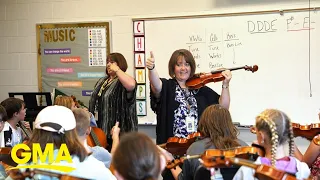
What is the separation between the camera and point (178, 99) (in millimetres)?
3008

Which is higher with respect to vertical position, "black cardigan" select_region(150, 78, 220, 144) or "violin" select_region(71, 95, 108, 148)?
"black cardigan" select_region(150, 78, 220, 144)

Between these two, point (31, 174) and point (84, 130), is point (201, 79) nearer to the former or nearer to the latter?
point (84, 130)

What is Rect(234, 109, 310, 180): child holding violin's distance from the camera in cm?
177

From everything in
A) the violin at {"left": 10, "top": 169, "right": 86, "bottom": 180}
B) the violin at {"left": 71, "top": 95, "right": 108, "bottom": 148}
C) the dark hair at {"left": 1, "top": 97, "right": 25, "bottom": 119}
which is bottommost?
the violin at {"left": 71, "top": 95, "right": 108, "bottom": 148}

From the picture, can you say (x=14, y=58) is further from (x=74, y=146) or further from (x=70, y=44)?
(x=74, y=146)

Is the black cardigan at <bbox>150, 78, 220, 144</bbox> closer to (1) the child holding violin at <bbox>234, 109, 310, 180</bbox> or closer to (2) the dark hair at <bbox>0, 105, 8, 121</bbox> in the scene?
(2) the dark hair at <bbox>0, 105, 8, 121</bbox>

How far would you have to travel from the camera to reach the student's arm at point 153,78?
293 cm

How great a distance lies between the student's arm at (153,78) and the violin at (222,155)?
39.6 inches

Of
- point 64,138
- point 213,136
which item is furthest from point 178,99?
point 64,138

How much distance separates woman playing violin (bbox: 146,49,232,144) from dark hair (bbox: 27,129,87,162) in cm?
114

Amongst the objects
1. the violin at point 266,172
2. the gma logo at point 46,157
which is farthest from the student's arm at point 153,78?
the violin at point 266,172

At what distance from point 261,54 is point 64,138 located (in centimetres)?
242

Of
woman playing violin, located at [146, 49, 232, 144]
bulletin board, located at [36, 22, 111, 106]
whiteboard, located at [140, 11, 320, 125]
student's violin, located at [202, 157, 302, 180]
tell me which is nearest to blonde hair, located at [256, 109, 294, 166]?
student's violin, located at [202, 157, 302, 180]

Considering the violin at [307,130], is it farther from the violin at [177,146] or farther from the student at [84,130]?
the student at [84,130]
